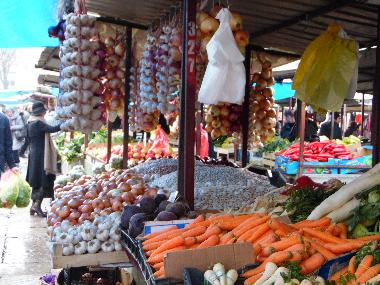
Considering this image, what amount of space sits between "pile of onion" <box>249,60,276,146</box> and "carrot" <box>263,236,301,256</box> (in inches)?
188

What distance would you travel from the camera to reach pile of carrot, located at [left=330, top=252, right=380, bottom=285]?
2.39 metres

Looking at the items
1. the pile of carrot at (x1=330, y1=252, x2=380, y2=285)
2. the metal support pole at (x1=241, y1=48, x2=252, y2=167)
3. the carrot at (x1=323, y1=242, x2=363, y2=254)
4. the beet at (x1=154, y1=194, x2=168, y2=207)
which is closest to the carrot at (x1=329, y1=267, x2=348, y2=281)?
the pile of carrot at (x1=330, y1=252, x2=380, y2=285)

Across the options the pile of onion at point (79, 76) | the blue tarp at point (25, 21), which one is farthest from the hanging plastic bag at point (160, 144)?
the pile of onion at point (79, 76)

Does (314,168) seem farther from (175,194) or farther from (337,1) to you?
(175,194)

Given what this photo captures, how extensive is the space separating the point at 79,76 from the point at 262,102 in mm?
2900

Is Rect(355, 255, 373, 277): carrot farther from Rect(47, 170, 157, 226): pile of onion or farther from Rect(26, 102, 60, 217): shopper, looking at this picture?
Rect(26, 102, 60, 217): shopper

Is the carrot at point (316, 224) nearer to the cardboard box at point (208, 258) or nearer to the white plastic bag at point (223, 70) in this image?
the cardboard box at point (208, 258)

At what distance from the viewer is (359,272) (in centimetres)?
245

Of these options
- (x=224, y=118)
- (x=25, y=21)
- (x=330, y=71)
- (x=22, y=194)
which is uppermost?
(x=25, y=21)

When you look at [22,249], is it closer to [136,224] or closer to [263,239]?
[136,224]

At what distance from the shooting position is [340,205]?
3.62 metres

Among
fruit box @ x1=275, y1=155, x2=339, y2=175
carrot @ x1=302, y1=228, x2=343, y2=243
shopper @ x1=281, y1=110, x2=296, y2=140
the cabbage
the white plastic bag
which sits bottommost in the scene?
the cabbage

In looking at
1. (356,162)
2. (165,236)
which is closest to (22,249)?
(165,236)

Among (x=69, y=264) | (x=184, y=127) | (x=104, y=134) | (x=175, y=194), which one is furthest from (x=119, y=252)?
(x=104, y=134)
